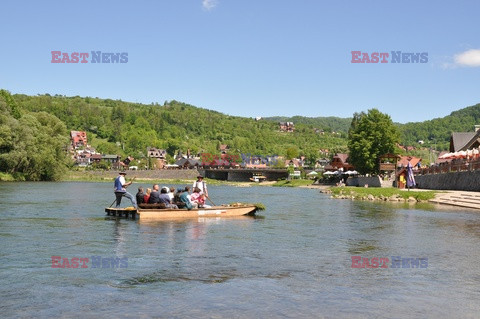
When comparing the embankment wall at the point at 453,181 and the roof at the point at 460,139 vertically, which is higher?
the roof at the point at 460,139

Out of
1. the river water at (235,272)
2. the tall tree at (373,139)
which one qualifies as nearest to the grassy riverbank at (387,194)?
the river water at (235,272)

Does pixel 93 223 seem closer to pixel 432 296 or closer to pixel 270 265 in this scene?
pixel 270 265

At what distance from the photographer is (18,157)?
8538cm

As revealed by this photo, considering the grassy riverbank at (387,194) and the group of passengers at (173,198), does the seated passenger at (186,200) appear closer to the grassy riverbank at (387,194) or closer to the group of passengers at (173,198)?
the group of passengers at (173,198)

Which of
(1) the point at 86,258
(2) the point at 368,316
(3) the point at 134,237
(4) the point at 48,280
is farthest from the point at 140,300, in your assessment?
(3) the point at 134,237

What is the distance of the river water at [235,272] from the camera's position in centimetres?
1084

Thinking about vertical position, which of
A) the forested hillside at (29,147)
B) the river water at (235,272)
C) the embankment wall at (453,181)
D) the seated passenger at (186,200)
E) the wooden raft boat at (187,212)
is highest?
the forested hillside at (29,147)

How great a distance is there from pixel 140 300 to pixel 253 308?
254 cm

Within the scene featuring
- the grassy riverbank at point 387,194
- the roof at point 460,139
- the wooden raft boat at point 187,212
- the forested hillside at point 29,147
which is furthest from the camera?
the forested hillside at point 29,147

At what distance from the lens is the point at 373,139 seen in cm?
8850

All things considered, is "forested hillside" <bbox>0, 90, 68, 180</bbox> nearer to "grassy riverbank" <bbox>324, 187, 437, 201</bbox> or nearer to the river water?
"grassy riverbank" <bbox>324, 187, 437, 201</bbox>

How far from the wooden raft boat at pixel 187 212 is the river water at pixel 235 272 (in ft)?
4.09

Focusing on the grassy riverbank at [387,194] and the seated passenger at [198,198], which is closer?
the seated passenger at [198,198]

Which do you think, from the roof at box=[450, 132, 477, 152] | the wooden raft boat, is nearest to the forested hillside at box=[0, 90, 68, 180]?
the wooden raft boat
